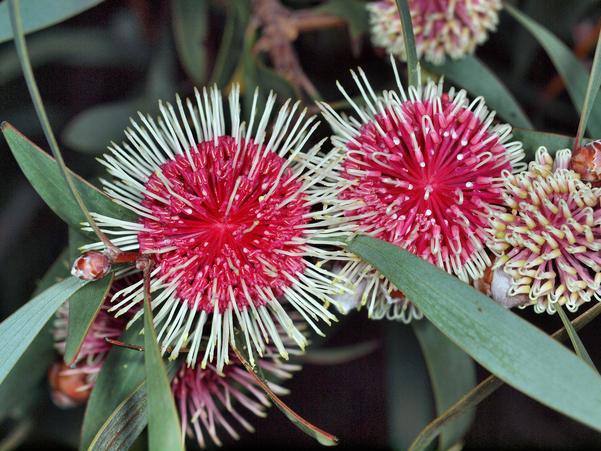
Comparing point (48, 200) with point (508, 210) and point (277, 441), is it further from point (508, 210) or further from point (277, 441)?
point (277, 441)

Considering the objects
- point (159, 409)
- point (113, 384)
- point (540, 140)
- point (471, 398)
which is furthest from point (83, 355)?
point (540, 140)

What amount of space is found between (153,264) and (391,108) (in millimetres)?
282

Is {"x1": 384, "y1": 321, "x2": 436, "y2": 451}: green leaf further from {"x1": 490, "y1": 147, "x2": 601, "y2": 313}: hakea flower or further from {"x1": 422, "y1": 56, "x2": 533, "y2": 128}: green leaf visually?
{"x1": 490, "y1": 147, "x2": 601, "y2": 313}: hakea flower

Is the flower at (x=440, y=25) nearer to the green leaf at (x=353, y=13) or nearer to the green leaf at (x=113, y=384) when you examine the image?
the green leaf at (x=353, y=13)

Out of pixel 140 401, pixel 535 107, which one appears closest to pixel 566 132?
pixel 535 107

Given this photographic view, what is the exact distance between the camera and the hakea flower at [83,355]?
81 cm

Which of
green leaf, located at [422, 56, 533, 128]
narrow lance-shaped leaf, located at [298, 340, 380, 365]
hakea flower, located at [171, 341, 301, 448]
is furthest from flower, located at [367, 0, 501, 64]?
narrow lance-shaped leaf, located at [298, 340, 380, 365]

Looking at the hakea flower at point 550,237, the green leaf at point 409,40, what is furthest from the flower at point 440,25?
the hakea flower at point 550,237

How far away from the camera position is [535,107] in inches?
52.0

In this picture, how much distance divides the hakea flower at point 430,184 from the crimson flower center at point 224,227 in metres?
0.06

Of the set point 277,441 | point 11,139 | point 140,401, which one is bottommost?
point 277,441

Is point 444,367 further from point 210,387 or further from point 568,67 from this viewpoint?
point 568,67

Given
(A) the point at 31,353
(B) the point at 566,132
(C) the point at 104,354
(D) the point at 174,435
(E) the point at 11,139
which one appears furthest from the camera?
(B) the point at 566,132

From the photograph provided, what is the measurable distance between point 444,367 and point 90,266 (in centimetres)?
52
